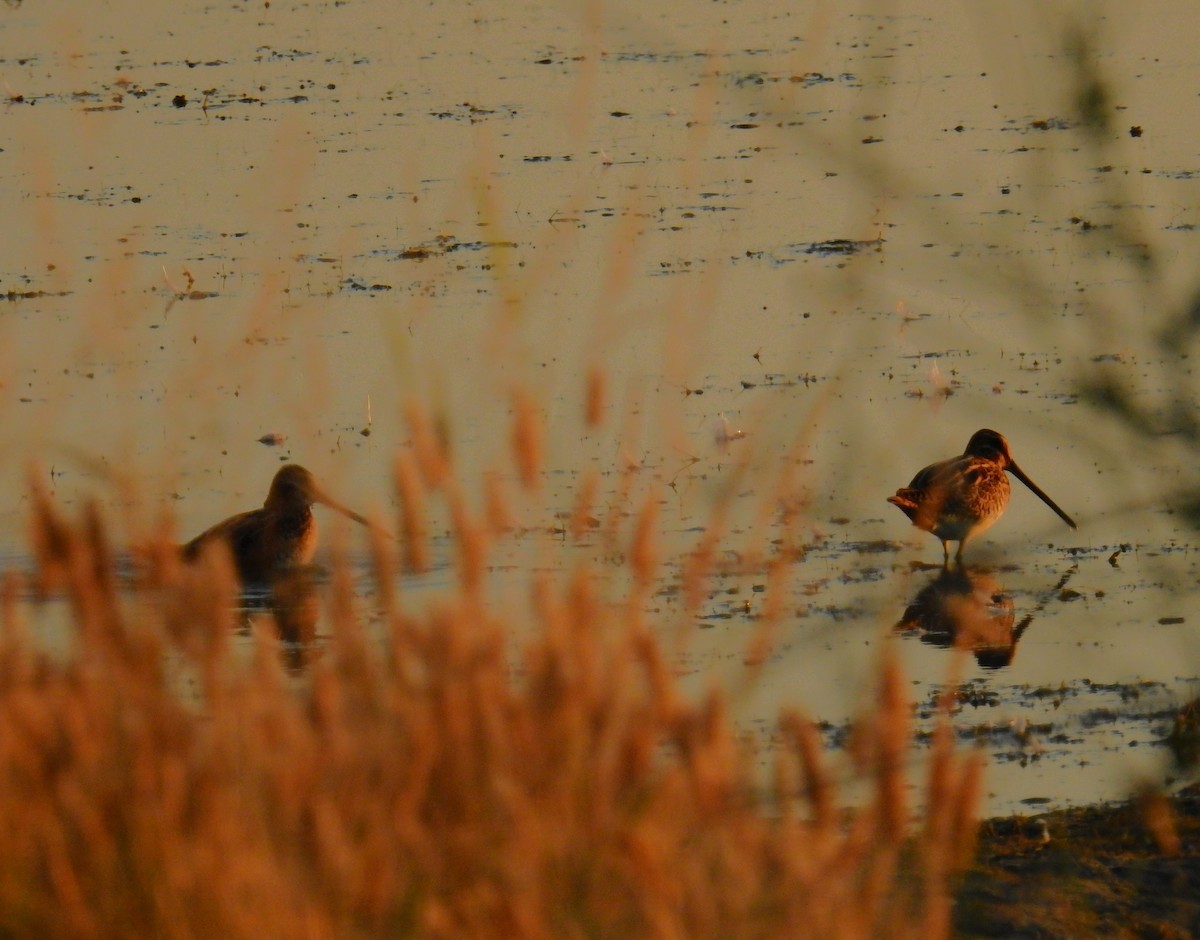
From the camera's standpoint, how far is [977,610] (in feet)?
22.9

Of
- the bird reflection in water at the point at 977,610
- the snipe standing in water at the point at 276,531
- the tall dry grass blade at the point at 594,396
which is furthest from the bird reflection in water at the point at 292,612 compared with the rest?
the tall dry grass blade at the point at 594,396

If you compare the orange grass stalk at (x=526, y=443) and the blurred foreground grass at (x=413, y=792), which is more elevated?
the orange grass stalk at (x=526, y=443)

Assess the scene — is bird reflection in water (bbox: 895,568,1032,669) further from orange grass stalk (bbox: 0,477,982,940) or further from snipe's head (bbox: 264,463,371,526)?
orange grass stalk (bbox: 0,477,982,940)

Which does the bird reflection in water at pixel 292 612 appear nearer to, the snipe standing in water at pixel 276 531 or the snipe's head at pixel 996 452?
the snipe standing in water at pixel 276 531

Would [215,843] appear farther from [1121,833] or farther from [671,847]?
[1121,833]

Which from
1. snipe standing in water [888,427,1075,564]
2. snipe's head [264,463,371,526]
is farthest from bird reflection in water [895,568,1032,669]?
snipe's head [264,463,371,526]

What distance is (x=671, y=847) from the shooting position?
2977mm

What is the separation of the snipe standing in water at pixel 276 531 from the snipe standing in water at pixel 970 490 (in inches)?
90.8

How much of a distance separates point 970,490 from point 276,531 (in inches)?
108

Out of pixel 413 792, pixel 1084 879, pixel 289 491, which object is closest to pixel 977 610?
pixel 1084 879

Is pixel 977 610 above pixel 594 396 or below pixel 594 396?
below

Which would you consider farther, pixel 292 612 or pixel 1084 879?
pixel 292 612

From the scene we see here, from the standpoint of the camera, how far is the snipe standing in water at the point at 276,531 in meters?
8.31

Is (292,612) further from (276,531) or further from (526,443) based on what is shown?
(526,443)
